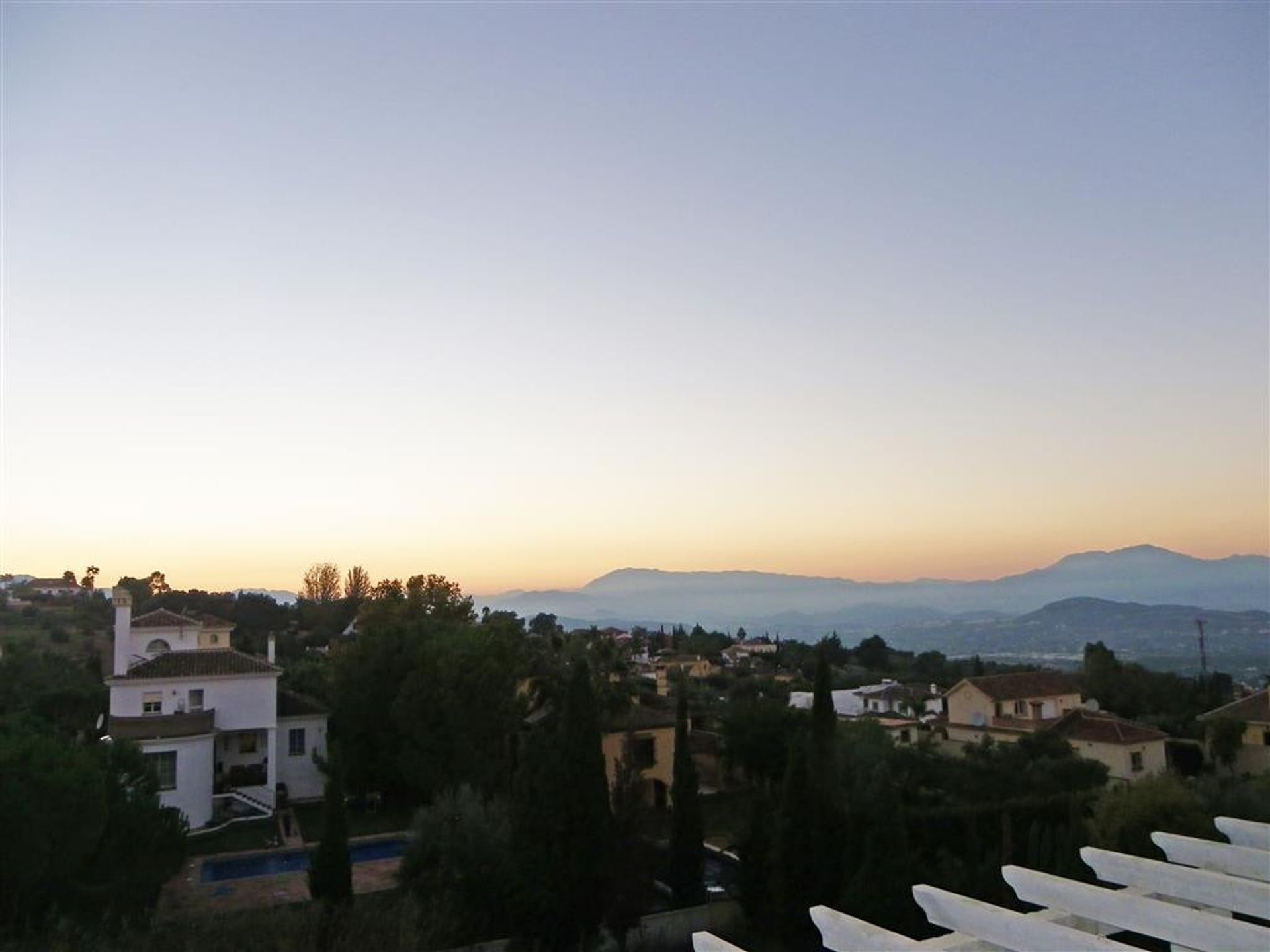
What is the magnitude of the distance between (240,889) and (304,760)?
930 cm

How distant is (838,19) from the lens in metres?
13.9

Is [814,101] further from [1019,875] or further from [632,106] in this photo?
[1019,875]

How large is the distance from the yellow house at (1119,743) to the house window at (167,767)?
26928mm

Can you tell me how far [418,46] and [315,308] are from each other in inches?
241

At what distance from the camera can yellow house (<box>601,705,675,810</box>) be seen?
2773 cm

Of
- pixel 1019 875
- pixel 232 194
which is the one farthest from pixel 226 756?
pixel 1019 875

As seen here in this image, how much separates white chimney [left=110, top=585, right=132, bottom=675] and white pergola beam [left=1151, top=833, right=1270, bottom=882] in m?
28.7

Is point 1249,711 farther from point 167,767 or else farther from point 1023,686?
point 167,767

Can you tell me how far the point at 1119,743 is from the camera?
30.5 meters

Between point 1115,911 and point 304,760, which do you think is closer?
point 1115,911

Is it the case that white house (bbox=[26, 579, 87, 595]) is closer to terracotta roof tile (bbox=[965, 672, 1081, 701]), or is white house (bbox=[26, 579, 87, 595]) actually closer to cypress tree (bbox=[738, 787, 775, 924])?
terracotta roof tile (bbox=[965, 672, 1081, 701])

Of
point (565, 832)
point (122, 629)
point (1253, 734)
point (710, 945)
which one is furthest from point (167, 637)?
point (1253, 734)

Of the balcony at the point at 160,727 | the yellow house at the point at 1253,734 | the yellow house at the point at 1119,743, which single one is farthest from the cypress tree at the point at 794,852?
the yellow house at the point at 1253,734

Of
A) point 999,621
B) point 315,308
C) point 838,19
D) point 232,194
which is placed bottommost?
point 999,621
